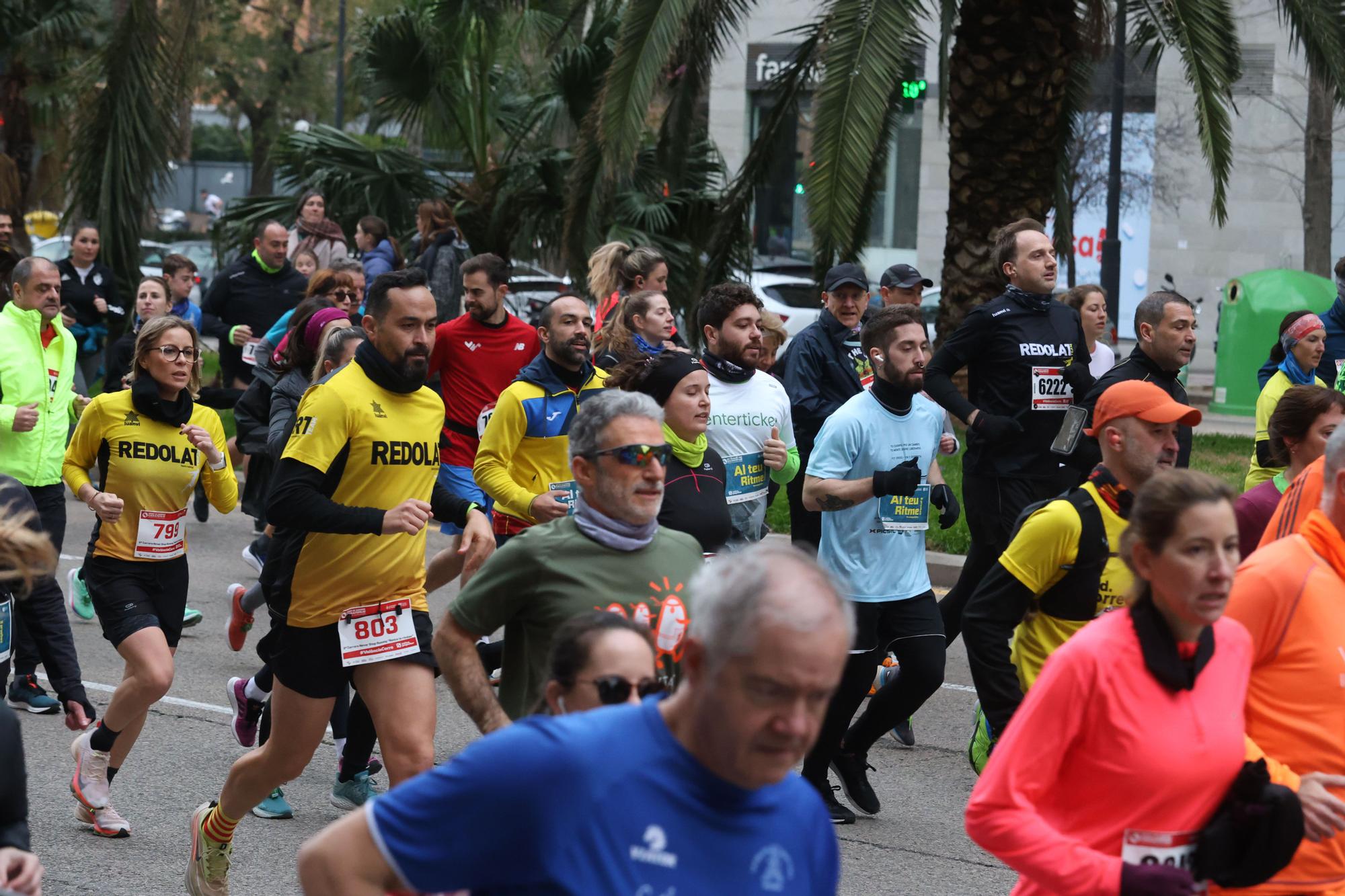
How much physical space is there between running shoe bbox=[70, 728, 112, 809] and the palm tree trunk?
8087mm

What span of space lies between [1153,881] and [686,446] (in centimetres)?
306

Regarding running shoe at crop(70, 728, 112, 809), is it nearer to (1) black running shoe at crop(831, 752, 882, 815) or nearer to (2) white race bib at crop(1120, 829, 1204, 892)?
(1) black running shoe at crop(831, 752, 882, 815)

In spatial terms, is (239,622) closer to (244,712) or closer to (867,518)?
(244,712)

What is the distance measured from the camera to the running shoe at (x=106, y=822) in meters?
5.91

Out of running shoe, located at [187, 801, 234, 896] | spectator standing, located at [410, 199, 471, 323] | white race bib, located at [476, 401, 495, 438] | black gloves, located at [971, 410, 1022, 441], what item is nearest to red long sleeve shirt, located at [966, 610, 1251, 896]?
running shoe, located at [187, 801, 234, 896]

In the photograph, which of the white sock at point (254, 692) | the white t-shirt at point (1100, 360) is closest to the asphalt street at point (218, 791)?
the white sock at point (254, 692)

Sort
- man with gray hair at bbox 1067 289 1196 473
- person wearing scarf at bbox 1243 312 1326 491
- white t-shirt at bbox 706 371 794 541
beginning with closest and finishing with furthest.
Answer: white t-shirt at bbox 706 371 794 541 → man with gray hair at bbox 1067 289 1196 473 → person wearing scarf at bbox 1243 312 1326 491

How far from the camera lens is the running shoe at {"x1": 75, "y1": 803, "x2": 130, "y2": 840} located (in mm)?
5910

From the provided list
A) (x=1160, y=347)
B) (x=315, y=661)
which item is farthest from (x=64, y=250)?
(x=315, y=661)

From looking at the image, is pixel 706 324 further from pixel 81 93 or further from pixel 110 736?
pixel 81 93

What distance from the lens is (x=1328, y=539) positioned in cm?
345

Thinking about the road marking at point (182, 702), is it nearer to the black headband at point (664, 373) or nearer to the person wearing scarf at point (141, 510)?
the person wearing scarf at point (141, 510)

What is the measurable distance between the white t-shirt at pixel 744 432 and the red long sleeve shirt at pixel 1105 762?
12.1 feet

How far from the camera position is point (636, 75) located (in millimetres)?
11055
